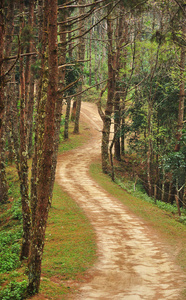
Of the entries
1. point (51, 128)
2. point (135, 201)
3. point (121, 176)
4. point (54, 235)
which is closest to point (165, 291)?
point (51, 128)

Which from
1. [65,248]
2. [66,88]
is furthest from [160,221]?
[66,88]

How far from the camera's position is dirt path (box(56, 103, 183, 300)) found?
756cm

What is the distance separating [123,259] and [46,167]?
14.6ft

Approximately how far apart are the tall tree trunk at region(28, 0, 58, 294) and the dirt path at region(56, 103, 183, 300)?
4.34 feet

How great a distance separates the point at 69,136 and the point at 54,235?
2244cm

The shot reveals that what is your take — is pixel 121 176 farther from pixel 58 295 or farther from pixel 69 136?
pixel 58 295

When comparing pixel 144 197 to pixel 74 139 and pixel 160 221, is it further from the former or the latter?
pixel 74 139

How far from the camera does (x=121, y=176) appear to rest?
975 inches

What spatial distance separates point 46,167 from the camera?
671 cm

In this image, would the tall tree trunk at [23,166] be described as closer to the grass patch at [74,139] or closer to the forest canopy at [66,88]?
the forest canopy at [66,88]

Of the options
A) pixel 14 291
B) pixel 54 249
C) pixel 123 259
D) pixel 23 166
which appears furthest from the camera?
pixel 54 249

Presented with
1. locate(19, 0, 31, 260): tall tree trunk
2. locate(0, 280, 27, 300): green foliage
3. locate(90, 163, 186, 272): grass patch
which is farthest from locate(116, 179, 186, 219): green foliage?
locate(0, 280, 27, 300): green foliage

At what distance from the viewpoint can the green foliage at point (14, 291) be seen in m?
6.69

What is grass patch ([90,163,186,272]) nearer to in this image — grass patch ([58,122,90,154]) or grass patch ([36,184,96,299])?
grass patch ([36,184,96,299])
